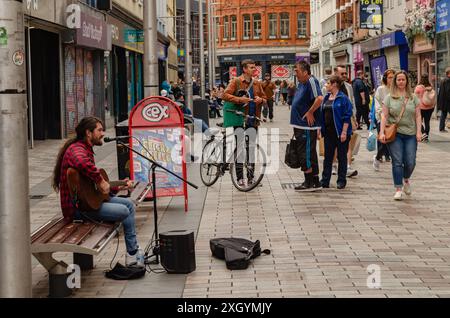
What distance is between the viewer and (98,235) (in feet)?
23.3

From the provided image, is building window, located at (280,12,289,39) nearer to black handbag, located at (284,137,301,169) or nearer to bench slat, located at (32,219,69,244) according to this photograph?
black handbag, located at (284,137,301,169)

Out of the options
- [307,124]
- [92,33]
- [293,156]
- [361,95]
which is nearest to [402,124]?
[307,124]

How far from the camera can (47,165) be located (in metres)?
17.5

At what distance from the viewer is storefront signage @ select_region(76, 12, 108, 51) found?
2506 cm

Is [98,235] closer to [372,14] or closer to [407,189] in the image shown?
[407,189]

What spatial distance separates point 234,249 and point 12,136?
9.94 ft

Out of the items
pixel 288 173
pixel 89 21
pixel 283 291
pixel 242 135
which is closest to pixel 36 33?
pixel 89 21

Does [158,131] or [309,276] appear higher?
[158,131]

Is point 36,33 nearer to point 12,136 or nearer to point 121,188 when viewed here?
point 121,188

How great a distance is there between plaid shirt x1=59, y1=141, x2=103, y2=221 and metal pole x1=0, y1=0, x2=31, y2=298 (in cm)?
166

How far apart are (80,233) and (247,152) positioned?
20.8 ft

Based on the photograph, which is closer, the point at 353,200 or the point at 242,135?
the point at 353,200

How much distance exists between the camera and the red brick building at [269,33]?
101m

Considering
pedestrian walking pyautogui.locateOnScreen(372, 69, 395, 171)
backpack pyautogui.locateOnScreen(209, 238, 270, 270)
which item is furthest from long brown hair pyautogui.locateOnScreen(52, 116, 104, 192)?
pedestrian walking pyautogui.locateOnScreen(372, 69, 395, 171)
